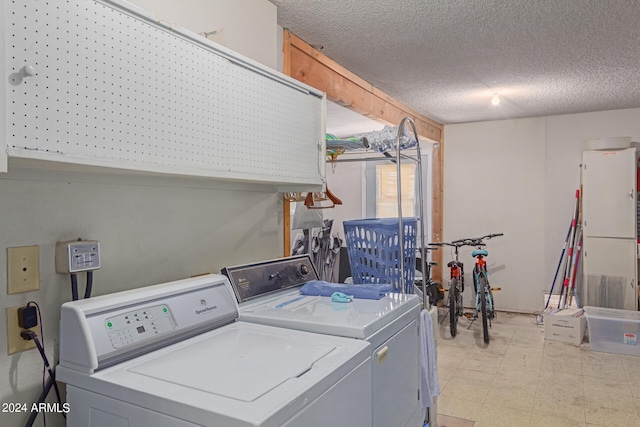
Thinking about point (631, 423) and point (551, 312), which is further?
point (551, 312)

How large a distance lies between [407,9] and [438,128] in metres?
3.53

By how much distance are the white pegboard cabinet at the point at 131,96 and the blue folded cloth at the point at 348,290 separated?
1.76ft

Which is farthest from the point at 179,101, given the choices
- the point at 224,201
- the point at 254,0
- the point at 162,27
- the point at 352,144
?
the point at 352,144

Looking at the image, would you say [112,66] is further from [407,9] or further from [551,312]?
[551,312]

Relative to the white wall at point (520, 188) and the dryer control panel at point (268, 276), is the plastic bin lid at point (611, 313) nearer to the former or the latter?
the white wall at point (520, 188)

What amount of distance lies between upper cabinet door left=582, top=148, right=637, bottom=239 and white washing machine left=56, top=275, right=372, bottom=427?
4.29m

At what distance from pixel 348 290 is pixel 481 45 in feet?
6.46

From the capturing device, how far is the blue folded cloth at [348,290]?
5.97 feet

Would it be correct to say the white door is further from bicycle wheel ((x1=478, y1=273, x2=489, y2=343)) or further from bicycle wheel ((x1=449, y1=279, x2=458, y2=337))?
bicycle wheel ((x1=449, y1=279, x2=458, y2=337))

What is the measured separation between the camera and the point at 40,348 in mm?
1218

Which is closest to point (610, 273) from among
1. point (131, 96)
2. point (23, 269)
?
point (131, 96)

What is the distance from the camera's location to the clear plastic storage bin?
392 cm

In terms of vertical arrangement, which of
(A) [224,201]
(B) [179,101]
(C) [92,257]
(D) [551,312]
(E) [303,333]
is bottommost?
(D) [551,312]

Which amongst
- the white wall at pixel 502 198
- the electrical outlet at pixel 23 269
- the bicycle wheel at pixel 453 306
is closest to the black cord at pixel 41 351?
the electrical outlet at pixel 23 269
